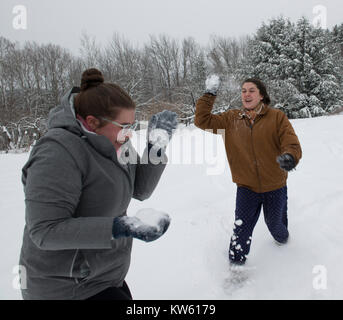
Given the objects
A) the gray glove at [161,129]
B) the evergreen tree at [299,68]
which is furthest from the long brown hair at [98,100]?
the evergreen tree at [299,68]

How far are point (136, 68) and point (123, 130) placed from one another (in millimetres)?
26044

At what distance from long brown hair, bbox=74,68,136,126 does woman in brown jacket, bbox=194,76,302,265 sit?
51.3 inches

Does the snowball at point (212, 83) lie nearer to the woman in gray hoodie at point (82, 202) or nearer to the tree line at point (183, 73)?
the woman in gray hoodie at point (82, 202)

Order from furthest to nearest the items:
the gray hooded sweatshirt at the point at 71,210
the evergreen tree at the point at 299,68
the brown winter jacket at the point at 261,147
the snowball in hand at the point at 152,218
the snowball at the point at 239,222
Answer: the evergreen tree at the point at 299,68 → the snowball at the point at 239,222 → the brown winter jacket at the point at 261,147 → the snowball in hand at the point at 152,218 → the gray hooded sweatshirt at the point at 71,210

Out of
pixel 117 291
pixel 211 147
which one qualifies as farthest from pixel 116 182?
pixel 211 147

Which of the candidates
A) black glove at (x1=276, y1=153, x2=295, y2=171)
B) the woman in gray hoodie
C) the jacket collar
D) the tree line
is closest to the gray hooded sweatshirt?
the woman in gray hoodie

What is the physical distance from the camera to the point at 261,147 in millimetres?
2057

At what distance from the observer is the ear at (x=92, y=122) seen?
106 centimetres

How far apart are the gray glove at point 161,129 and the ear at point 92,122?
0.38m

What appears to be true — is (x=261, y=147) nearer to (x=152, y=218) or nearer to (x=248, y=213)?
(x=248, y=213)

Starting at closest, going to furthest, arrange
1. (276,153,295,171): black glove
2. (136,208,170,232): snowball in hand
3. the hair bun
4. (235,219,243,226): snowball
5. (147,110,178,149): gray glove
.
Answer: (136,208,170,232): snowball in hand
the hair bun
(147,110,178,149): gray glove
(276,153,295,171): black glove
(235,219,243,226): snowball

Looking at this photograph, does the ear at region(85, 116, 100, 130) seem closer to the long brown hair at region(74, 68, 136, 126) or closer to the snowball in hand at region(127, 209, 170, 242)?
the long brown hair at region(74, 68, 136, 126)

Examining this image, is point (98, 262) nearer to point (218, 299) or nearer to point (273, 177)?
point (218, 299)

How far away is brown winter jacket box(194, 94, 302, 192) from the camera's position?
80.5 inches
